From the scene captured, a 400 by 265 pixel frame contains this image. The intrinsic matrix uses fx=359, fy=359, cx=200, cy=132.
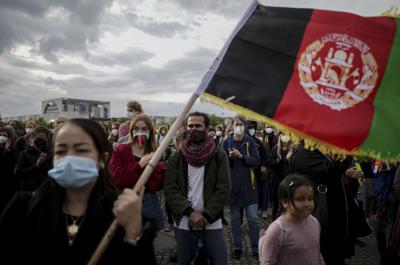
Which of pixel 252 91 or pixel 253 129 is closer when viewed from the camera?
pixel 252 91

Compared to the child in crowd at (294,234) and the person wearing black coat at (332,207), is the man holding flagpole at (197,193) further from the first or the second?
the person wearing black coat at (332,207)

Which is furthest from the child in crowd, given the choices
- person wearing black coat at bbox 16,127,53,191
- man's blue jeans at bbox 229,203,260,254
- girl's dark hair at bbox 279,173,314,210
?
person wearing black coat at bbox 16,127,53,191

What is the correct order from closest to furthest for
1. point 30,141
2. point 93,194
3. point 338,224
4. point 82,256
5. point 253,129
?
1. point 82,256
2. point 93,194
3. point 338,224
4. point 30,141
5. point 253,129

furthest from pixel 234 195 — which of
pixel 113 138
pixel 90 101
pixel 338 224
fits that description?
pixel 90 101

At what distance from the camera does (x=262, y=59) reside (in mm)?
2393

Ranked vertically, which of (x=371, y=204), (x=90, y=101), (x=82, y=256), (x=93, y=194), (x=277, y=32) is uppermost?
(x=90, y=101)

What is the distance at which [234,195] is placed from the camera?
5648 millimetres

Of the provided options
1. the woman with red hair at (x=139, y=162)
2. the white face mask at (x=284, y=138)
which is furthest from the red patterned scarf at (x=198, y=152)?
the white face mask at (x=284, y=138)

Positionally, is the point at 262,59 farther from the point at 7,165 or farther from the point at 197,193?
the point at 7,165

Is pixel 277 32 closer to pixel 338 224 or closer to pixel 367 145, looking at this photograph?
pixel 367 145

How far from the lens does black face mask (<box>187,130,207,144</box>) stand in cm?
386

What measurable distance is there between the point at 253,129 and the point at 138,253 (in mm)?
6299

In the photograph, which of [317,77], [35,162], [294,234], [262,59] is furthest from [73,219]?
[35,162]

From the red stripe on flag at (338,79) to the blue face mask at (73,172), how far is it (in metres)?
1.18
